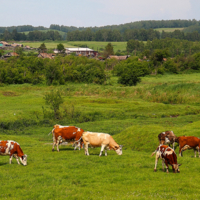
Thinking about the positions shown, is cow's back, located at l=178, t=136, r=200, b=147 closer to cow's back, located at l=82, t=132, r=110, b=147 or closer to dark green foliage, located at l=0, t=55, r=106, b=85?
cow's back, located at l=82, t=132, r=110, b=147

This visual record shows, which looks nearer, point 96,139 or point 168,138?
point 96,139

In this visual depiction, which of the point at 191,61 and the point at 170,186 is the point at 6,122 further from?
the point at 191,61

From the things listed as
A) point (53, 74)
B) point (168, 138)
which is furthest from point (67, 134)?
point (53, 74)

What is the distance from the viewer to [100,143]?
759 inches

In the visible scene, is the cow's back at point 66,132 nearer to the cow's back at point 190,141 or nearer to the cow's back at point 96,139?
the cow's back at point 96,139

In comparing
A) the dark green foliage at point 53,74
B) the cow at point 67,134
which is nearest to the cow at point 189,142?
the cow at point 67,134

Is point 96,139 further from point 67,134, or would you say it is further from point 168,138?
point 168,138

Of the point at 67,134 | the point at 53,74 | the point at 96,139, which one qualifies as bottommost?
the point at 53,74

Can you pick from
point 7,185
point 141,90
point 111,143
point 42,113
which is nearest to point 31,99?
point 42,113

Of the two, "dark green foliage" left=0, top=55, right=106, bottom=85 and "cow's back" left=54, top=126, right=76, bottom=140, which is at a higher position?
"cow's back" left=54, top=126, right=76, bottom=140

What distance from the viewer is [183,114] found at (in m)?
46.4

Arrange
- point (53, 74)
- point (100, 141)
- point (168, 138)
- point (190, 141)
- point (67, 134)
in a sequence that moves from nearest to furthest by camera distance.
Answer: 1. point (190, 141)
2. point (100, 141)
3. point (168, 138)
4. point (67, 134)
5. point (53, 74)

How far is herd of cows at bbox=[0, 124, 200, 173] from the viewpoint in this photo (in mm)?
14801

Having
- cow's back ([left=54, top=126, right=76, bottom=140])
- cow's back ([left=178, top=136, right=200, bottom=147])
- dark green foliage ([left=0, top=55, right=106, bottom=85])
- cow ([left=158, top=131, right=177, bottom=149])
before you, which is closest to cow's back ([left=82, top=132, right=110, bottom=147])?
cow's back ([left=54, top=126, right=76, bottom=140])
